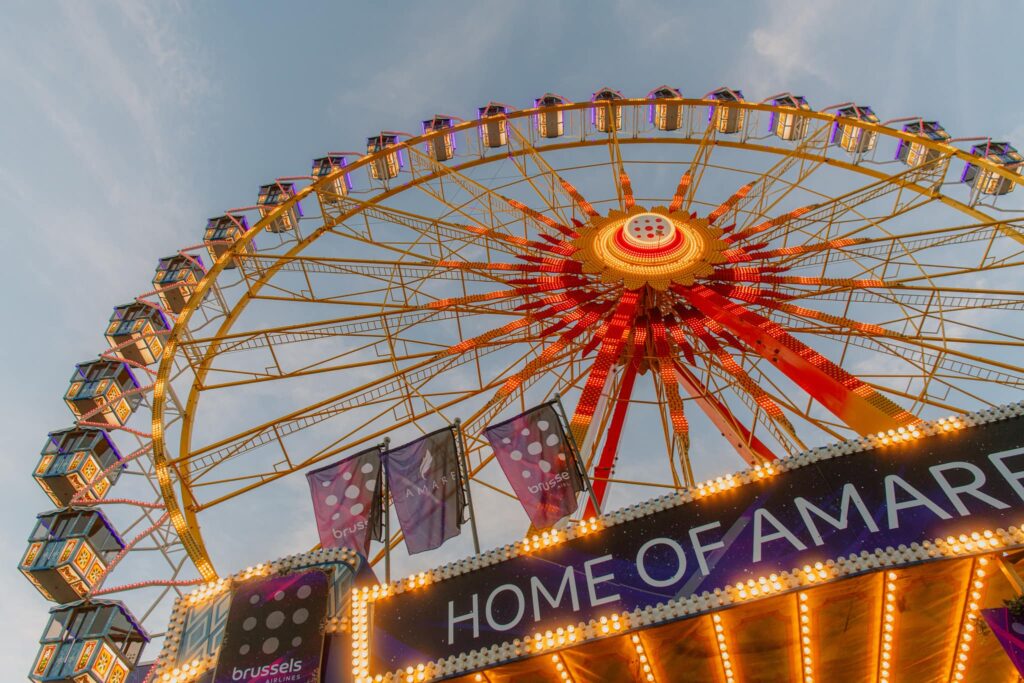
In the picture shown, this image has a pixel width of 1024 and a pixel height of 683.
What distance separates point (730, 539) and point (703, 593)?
69 cm

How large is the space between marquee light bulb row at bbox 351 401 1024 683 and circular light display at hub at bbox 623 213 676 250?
8721 millimetres

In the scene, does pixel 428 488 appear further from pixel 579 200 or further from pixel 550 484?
pixel 579 200

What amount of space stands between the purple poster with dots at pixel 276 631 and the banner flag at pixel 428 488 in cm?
160

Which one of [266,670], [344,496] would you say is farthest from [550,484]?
[266,670]

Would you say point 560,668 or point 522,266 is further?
point 522,266

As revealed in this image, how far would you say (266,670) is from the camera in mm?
7805

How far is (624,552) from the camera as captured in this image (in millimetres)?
7613

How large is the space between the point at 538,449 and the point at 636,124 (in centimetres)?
1420

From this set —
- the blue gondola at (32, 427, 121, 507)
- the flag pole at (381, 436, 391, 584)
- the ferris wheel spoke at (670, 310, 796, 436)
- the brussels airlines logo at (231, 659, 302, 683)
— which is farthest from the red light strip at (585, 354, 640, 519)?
the blue gondola at (32, 427, 121, 507)

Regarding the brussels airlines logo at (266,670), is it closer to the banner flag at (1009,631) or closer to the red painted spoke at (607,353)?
the red painted spoke at (607,353)

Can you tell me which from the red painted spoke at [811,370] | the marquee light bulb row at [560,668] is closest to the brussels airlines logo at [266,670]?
the marquee light bulb row at [560,668]

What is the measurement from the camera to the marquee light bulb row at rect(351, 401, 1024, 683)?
256 inches

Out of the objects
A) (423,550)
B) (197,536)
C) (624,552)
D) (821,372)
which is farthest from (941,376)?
(197,536)

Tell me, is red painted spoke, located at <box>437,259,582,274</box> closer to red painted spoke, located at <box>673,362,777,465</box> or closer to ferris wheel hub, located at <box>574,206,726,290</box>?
ferris wheel hub, located at <box>574,206,726,290</box>
